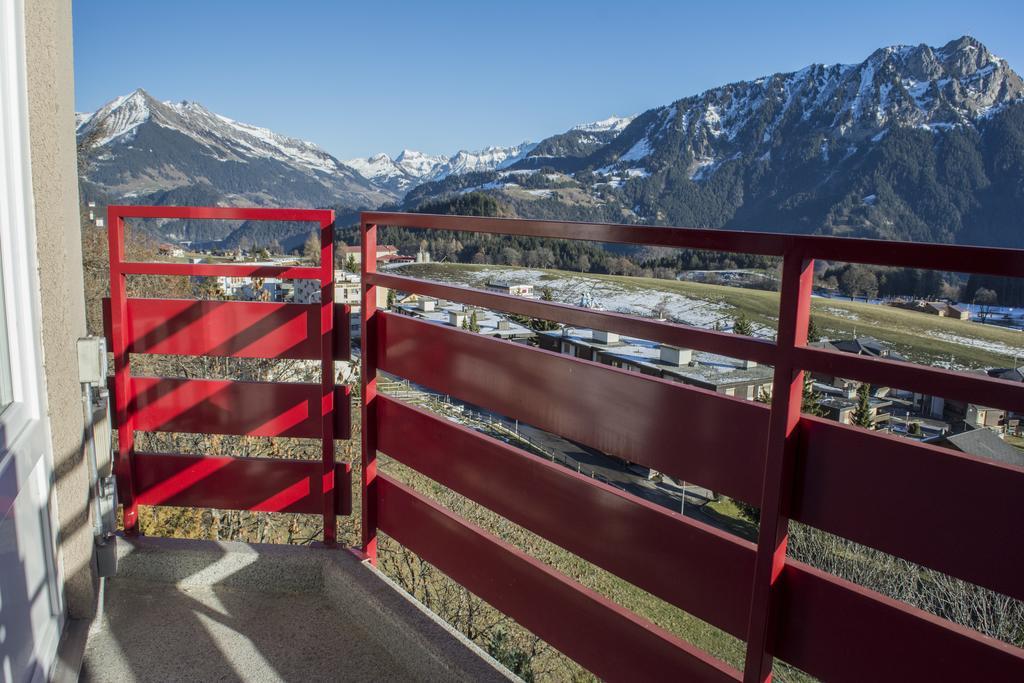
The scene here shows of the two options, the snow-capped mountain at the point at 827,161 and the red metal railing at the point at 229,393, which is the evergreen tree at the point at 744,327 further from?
the snow-capped mountain at the point at 827,161

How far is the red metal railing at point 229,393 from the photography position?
8.55 ft

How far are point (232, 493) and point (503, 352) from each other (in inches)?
53.0

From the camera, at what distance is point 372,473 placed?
8.48 ft

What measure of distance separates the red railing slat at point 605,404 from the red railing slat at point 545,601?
35cm

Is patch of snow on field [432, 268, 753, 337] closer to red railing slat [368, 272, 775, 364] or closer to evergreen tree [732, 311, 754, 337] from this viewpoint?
evergreen tree [732, 311, 754, 337]

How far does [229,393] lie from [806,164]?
149 m

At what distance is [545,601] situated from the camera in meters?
1.91

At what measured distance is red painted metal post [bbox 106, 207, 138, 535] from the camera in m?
2.66

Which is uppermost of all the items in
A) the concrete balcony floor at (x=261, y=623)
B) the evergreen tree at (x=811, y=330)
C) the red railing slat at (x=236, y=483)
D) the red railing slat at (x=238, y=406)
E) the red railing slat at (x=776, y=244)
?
the red railing slat at (x=776, y=244)

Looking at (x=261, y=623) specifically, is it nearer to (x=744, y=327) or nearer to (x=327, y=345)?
(x=327, y=345)

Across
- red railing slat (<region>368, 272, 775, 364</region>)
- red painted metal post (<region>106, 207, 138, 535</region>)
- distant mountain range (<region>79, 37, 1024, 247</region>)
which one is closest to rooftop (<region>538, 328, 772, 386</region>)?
red railing slat (<region>368, 272, 775, 364</region>)

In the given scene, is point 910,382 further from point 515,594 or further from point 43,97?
point 43,97

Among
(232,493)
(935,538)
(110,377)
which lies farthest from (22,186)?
(935,538)

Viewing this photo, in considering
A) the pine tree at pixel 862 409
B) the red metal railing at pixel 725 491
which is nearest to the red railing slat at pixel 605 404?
the red metal railing at pixel 725 491
